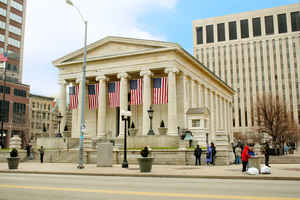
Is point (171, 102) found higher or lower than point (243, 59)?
lower

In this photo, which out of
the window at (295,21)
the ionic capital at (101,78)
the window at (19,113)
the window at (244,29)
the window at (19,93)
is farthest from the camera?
the window at (244,29)

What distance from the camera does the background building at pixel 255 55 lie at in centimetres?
9869

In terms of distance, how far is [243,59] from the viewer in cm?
10338

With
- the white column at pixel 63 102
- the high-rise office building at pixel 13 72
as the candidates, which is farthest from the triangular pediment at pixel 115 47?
the high-rise office building at pixel 13 72

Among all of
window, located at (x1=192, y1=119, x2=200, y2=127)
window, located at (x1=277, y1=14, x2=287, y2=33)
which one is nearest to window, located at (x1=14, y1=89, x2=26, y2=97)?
window, located at (x1=192, y1=119, x2=200, y2=127)

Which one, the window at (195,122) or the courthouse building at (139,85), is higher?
the courthouse building at (139,85)

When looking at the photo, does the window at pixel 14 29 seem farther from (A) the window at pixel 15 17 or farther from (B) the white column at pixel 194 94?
(B) the white column at pixel 194 94

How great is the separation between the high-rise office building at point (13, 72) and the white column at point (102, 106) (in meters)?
41.3

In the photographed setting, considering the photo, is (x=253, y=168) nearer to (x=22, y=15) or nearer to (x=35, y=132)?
(x=22, y=15)

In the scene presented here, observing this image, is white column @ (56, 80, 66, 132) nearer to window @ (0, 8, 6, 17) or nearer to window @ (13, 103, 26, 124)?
window @ (13, 103, 26, 124)

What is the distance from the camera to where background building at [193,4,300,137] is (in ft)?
324

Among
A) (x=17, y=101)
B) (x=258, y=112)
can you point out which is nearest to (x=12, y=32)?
(x=17, y=101)

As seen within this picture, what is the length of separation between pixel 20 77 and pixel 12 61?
18.5 ft

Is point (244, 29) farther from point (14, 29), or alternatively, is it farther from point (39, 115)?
point (39, 115)
